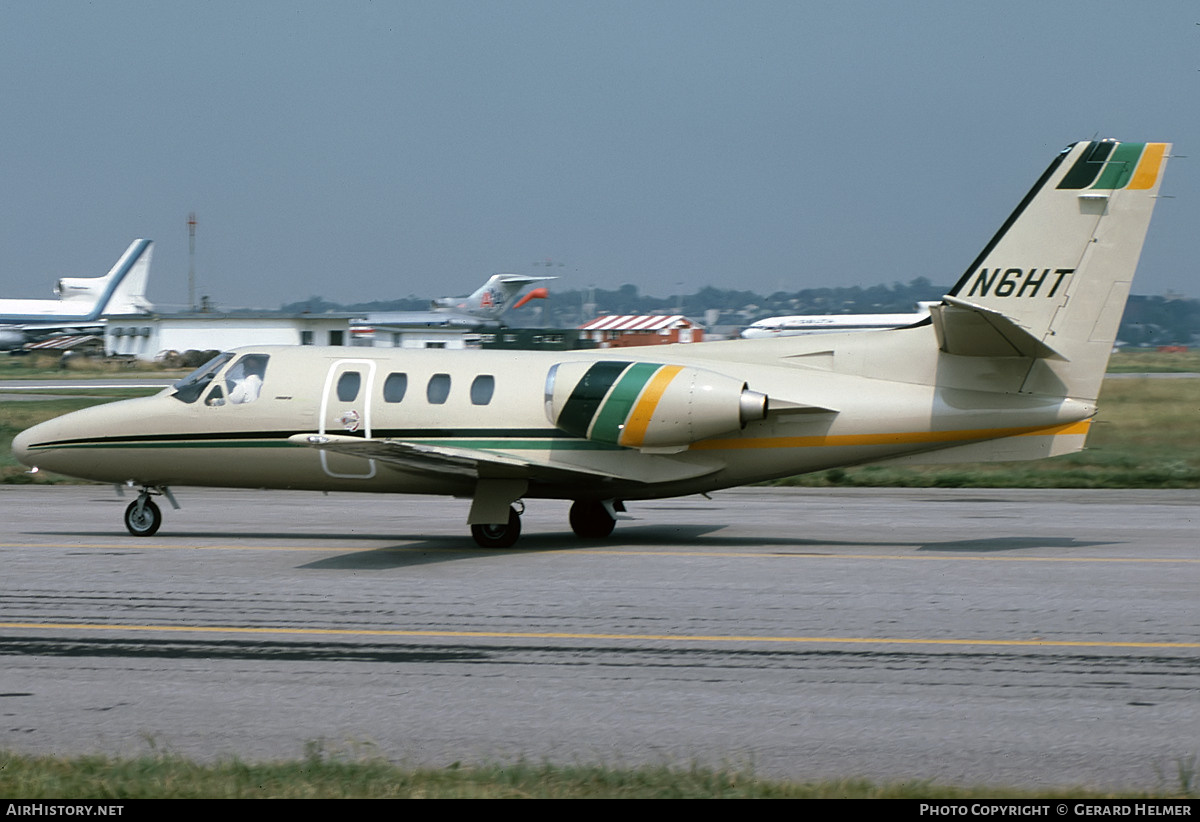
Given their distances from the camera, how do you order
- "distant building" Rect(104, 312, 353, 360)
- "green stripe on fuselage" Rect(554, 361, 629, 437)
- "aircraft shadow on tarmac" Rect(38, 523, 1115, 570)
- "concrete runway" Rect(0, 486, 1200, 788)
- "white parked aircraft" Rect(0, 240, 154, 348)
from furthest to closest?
"white parked aircraft" Rect(0, 240, 154, 348) → "distant building" Rect(104, 312, 353, 360) → "green stripe on fuselage" Rect(554, 361, 629, 437) → "aircraft shadow on tarmac" Rect(38, 523, 1115, 570) → "concrete runway" Rect(0, 486, 1200, 788)

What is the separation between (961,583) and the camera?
13484mm

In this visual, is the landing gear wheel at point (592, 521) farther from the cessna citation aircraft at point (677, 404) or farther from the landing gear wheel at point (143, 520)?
the landing gear wheel at point (143, 520)

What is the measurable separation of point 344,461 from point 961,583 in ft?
27.1

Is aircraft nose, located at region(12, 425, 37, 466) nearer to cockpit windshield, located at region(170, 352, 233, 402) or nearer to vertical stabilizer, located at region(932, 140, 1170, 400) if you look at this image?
cockpit windshield, located at region(170, 352, 233, 402)

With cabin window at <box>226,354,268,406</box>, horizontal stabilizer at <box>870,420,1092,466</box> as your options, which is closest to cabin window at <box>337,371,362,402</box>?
cabin window at <box>226,354,268,406</box>

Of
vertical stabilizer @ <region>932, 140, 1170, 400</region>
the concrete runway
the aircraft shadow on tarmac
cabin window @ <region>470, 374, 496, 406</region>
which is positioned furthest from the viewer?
cabin window @ <region>470, 374, 496, 406</region>

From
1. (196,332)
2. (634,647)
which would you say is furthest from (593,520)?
(196,332)

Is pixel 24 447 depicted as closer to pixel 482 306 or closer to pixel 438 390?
pixel 438 390

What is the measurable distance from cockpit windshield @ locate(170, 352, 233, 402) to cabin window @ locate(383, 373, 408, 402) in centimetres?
243

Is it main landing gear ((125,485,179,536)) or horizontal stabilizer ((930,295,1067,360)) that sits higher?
horizontal stabilizer ((930,295,1067,360))

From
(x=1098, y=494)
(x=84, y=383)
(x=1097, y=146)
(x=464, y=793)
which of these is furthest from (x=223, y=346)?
(x=464, y=793)

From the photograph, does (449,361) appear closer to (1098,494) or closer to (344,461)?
(344,461)

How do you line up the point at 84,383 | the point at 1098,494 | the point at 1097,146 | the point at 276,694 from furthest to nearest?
the point at 84,383
the point at 1098,494
the point at 1097,146
the point at 276,694

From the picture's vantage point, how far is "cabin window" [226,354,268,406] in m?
17.3
